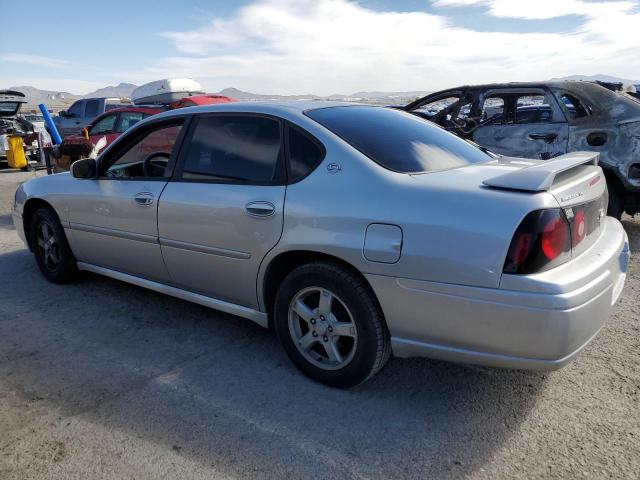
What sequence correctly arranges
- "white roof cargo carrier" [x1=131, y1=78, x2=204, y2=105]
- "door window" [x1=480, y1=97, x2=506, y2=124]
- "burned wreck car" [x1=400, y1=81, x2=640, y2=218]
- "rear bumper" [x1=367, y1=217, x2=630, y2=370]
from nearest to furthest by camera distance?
"rear bumper" [x1=367, y1=217, x2=630, y2=370] → "burned wreck car" [x1=400, y1=81, x2=640, y2=218] → "door window" [x1=480, y1=97, x2=506, y2=124] → "white roof cargo carrier" [x1=131, y1=78, x2=204, y2=105]

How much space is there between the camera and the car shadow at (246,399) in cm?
237

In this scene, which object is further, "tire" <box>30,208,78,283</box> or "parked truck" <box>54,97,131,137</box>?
"parked truck" <box>54,97,131,137</box>

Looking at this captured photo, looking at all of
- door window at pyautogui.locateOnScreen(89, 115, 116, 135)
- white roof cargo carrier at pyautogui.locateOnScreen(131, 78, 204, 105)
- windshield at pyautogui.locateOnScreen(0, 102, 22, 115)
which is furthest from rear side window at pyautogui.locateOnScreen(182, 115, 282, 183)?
windshield at pyautogui.locateOnScreen(0, 102, 22, 115)

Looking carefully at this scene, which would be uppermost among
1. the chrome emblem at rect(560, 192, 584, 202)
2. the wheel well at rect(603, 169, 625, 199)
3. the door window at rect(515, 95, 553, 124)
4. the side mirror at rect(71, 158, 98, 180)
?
the door window at rect(515, 95, 553, 124)

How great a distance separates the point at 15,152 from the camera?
13.0 metres

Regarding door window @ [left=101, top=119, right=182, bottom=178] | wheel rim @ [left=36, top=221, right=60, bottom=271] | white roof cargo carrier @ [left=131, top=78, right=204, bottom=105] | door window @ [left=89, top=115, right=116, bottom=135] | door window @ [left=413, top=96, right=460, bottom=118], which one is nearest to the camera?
door window @ [left=101, top=119, right=182, bottom=178]

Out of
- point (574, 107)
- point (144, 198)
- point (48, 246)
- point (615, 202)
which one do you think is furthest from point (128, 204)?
point (574, 107)

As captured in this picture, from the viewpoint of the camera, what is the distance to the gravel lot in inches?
90.9

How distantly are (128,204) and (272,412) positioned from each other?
6.31 ft

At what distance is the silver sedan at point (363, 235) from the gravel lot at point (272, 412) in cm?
29

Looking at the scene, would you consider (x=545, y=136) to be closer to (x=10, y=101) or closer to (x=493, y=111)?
(x=493, y=111)

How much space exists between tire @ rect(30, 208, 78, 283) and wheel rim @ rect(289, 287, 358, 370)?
2521 millimetres

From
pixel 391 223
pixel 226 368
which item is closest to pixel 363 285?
pixel 391 223

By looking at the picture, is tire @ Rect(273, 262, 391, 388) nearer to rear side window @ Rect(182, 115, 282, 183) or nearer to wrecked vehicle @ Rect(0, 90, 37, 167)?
rear side window @ Rect(182, 115, 282, 183)
